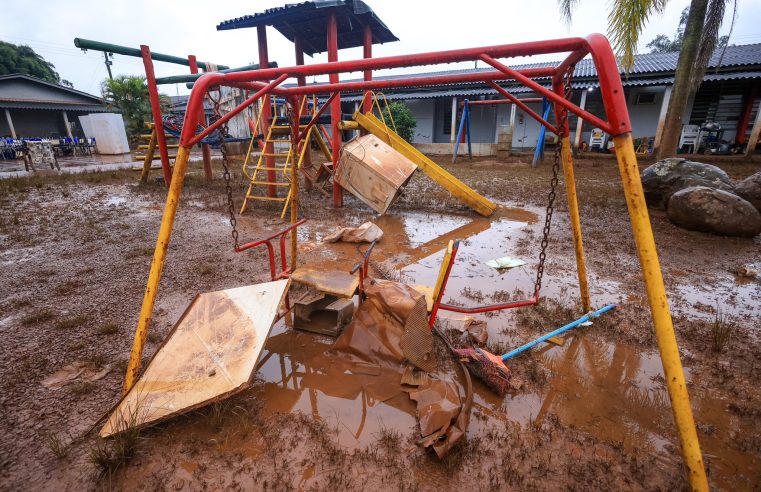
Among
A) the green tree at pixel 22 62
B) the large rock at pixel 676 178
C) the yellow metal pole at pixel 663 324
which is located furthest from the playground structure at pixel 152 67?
the green tree at pixel 22 62

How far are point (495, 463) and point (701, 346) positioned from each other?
221cm

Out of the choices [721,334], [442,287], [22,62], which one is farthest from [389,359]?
[22,62]

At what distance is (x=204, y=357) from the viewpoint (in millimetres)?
2248

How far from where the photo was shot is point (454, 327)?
10.0ft

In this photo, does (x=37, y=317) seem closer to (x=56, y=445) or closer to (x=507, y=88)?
(x=56, y=445)

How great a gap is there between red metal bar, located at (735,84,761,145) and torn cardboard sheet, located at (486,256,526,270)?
53.5 ft

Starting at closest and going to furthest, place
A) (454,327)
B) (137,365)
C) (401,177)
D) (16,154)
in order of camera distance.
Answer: (137,365) < (454,327) < (401,177) < (16,154)

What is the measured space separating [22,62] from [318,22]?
3335 centimetres

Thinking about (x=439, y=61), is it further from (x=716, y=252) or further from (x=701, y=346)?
(x=716, y=252)

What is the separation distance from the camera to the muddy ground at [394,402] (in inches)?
68.8

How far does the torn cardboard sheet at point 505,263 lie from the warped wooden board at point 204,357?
2835 mm

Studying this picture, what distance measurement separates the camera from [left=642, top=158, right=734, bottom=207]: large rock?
244 inches

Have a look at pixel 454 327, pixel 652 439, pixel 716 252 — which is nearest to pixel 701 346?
pixel 652 439

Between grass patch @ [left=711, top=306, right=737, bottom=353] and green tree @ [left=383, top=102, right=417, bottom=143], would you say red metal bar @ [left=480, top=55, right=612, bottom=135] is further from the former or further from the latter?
green tree @ [left=383, top=102, right=417, bottom=143]
